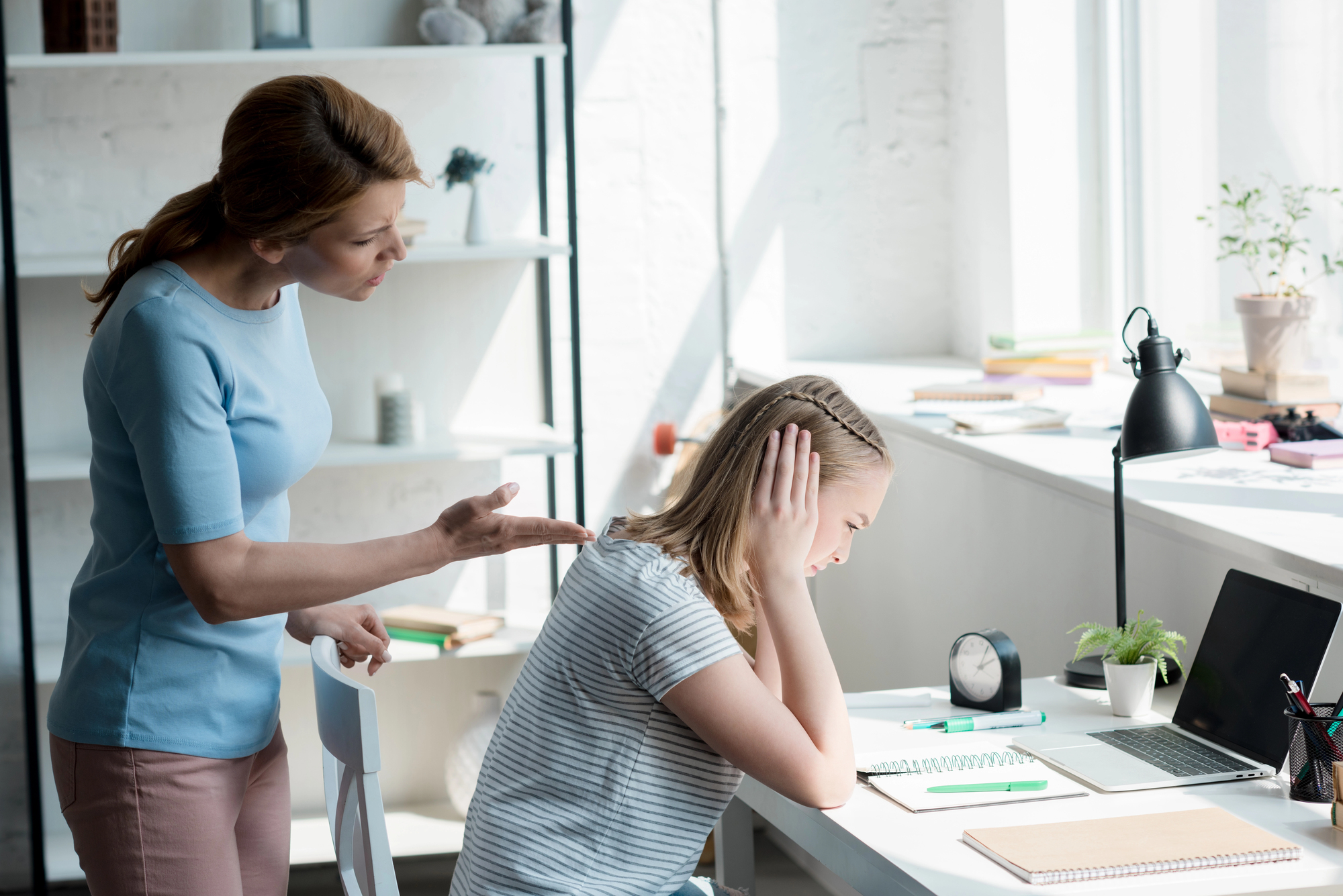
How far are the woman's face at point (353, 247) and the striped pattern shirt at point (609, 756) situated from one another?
41 cm

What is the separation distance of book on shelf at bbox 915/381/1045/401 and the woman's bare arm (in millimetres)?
1516

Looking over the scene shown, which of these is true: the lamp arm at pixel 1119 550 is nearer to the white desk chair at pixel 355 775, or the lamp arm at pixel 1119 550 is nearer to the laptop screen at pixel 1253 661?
the laptop screen at pixel 1253 661

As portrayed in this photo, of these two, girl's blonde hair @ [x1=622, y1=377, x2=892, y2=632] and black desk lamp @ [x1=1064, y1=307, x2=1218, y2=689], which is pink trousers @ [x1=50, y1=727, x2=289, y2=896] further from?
black desk lamp @ [x1=1064, y1=307, x2=1218, y2=689]

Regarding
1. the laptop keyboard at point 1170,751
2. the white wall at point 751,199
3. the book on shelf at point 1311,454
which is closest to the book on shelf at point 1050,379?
the white wall at point 751,199

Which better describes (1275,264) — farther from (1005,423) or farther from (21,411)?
(21,411)

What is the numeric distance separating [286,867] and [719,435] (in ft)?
2.40

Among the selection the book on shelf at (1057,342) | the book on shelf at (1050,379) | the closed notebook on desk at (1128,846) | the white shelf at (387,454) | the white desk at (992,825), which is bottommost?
the white desk at (992,825)

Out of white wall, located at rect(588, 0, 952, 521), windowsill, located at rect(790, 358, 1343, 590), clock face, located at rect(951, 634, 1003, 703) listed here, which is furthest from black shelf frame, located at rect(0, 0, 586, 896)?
clock face, located at rect(951, 634, 1003, 703)

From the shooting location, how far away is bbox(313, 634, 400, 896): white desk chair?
4.05 feet

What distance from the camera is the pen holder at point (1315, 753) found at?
133 cm

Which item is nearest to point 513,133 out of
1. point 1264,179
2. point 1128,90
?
point 1128,90

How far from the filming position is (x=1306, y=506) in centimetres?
Result: 173

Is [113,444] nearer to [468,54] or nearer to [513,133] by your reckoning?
[468,54]

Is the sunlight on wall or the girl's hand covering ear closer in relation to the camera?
the girl's hand covering ear
